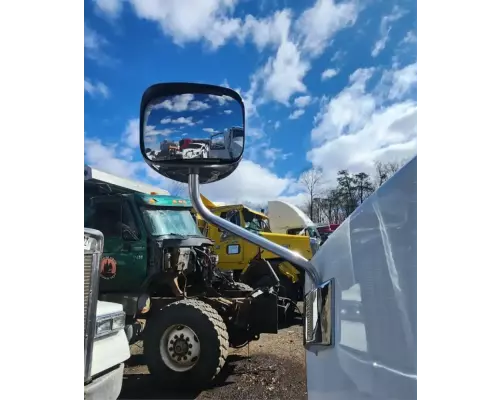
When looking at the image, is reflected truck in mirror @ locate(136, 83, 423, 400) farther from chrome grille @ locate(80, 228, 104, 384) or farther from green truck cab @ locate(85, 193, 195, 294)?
green truck cab @ locate(85, 193, 195, 294)

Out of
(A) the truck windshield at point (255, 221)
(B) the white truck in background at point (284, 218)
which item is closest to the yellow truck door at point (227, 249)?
(A) the truck windshield at point (255, 221)

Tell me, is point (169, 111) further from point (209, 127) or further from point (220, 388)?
point (220, 388)

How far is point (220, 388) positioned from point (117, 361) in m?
1.03

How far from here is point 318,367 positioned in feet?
1.89

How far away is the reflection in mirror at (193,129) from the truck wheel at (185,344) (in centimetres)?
150

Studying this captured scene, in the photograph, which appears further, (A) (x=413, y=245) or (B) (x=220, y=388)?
(B) (x=220, y=388)

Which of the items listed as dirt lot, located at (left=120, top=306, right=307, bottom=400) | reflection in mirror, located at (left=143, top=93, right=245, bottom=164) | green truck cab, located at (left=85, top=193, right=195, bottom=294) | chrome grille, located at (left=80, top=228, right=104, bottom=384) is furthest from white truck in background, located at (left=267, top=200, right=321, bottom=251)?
reflection in mirror, located at (left=143, top=93, right=245, bottom=164)

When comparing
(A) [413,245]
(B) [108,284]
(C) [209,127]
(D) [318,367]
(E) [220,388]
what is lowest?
(E) [220,388]

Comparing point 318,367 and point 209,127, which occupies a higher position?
point 209,127

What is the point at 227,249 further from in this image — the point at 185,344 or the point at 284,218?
the point at 185,344

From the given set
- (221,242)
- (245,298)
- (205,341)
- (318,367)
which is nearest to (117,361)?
(318,367)

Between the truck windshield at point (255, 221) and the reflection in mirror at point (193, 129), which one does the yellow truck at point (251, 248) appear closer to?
the truck windshield at point (255, 221)

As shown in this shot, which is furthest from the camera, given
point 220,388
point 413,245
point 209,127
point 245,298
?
point 245,298

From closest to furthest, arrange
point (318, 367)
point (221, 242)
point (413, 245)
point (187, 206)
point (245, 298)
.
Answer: point (413, 245), point (318, 367), point (245, 298), point (187, 206), point (221, 242)
